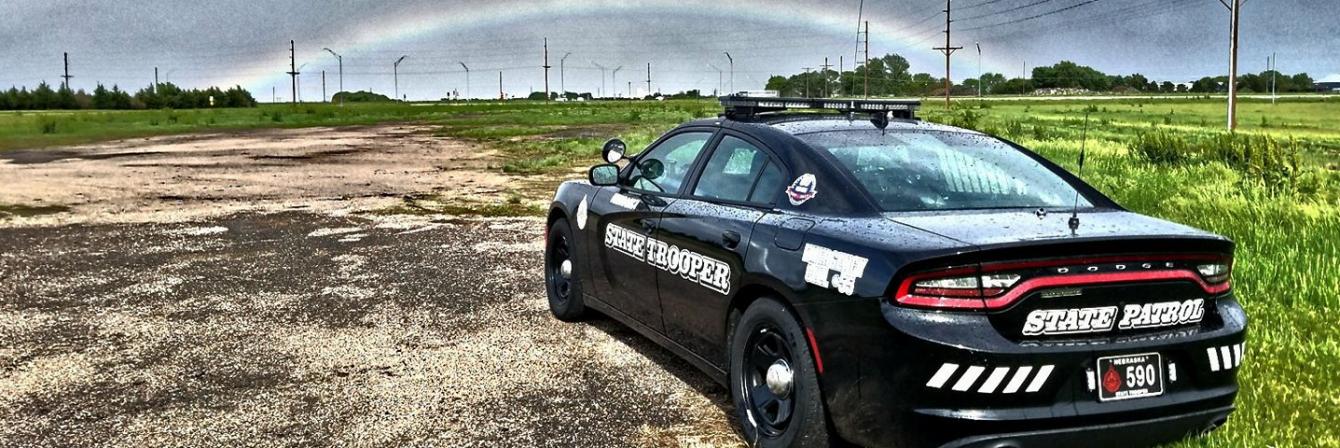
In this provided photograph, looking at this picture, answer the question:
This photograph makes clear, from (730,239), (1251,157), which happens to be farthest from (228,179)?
(730,239)

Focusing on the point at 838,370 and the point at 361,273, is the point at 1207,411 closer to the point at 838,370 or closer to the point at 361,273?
the point at 838,370

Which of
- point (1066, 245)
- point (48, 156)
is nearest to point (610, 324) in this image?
point (1066, 245)

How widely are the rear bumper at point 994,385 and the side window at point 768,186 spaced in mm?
1018

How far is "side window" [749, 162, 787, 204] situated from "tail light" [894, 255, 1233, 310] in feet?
3.82

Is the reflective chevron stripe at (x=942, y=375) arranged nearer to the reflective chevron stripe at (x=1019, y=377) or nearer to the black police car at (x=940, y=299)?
the black police car at (x=940, y=299)

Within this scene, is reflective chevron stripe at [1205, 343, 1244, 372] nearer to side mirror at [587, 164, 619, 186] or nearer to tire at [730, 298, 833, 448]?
tire at [730, 298, 833, 448]

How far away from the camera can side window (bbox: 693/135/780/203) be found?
480cm

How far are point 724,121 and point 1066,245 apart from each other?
2.25m

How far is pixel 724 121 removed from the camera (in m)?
5.38

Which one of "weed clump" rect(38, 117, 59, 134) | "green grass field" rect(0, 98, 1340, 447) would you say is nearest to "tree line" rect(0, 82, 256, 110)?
"weed clump" rect(38, 117, 59, 134)

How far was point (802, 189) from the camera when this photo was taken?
4359 mm

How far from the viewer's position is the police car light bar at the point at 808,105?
17.5ft

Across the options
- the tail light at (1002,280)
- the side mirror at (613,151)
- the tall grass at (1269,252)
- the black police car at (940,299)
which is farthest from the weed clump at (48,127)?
the tail light at (1002,280)

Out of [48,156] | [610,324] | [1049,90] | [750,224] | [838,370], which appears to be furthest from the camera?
[1049,90]
